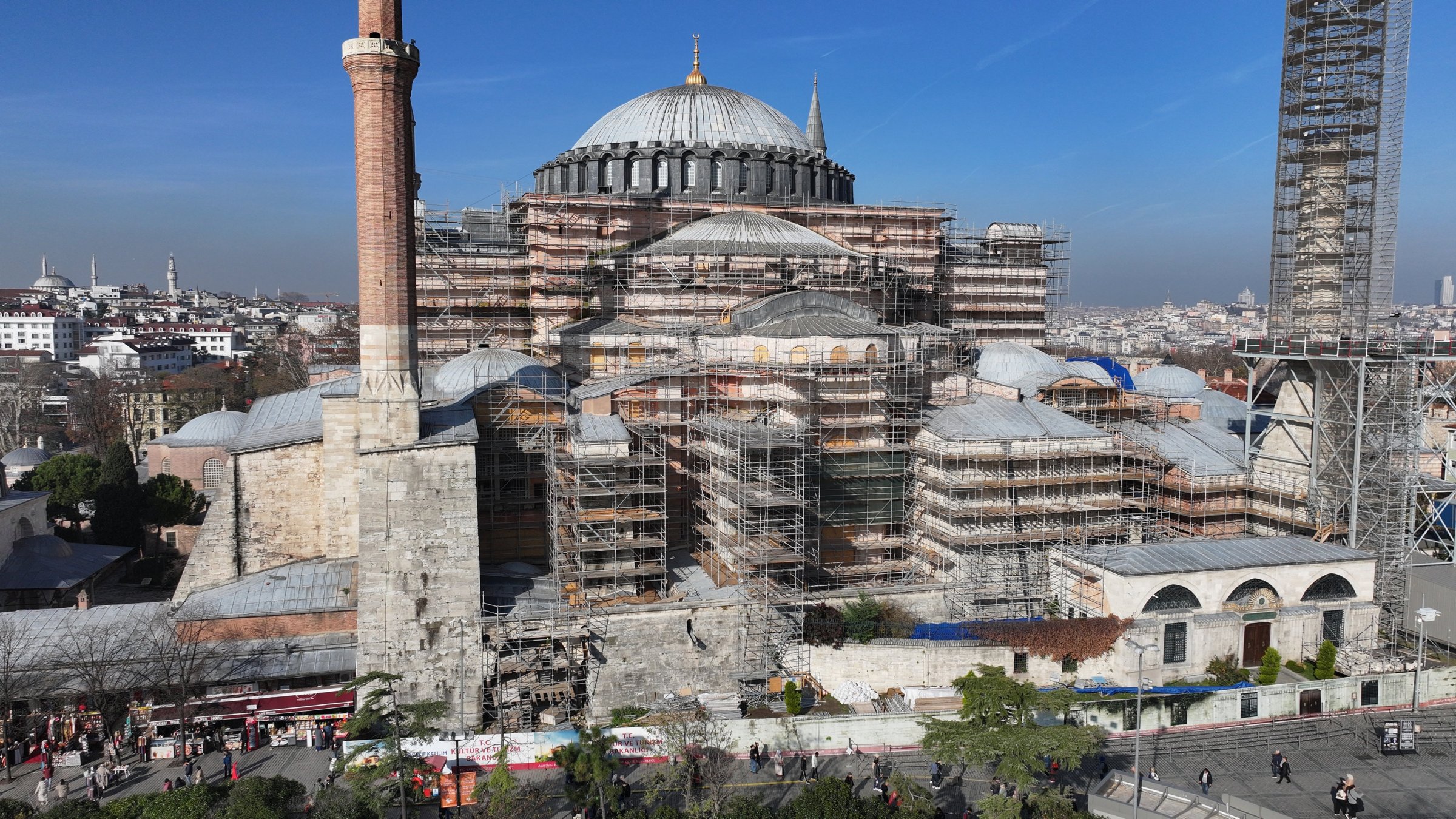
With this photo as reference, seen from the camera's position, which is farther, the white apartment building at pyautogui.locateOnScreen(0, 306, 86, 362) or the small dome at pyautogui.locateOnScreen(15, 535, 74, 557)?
the white apartment building at pyautogui.locateOnScreen(0, 306, 86, 362)

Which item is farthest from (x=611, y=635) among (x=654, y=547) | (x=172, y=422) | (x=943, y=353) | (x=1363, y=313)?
(x=172, y=422)

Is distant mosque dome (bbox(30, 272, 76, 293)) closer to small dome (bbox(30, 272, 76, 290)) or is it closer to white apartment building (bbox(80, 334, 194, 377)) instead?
small dome (bbox(30, 272, 76, 290))

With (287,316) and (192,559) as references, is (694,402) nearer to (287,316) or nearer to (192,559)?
(192,559)

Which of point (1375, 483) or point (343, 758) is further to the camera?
point (1375, 483)

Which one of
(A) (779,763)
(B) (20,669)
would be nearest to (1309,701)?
(A) (779,763)

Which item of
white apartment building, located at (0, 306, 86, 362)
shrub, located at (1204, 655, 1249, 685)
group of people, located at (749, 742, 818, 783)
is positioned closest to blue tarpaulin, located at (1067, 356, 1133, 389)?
shrub, located at (1204, 655, 1249, 685)

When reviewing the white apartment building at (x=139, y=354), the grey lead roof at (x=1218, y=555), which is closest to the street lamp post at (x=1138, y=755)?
the grey lead roof at (x=1218, y=555)
